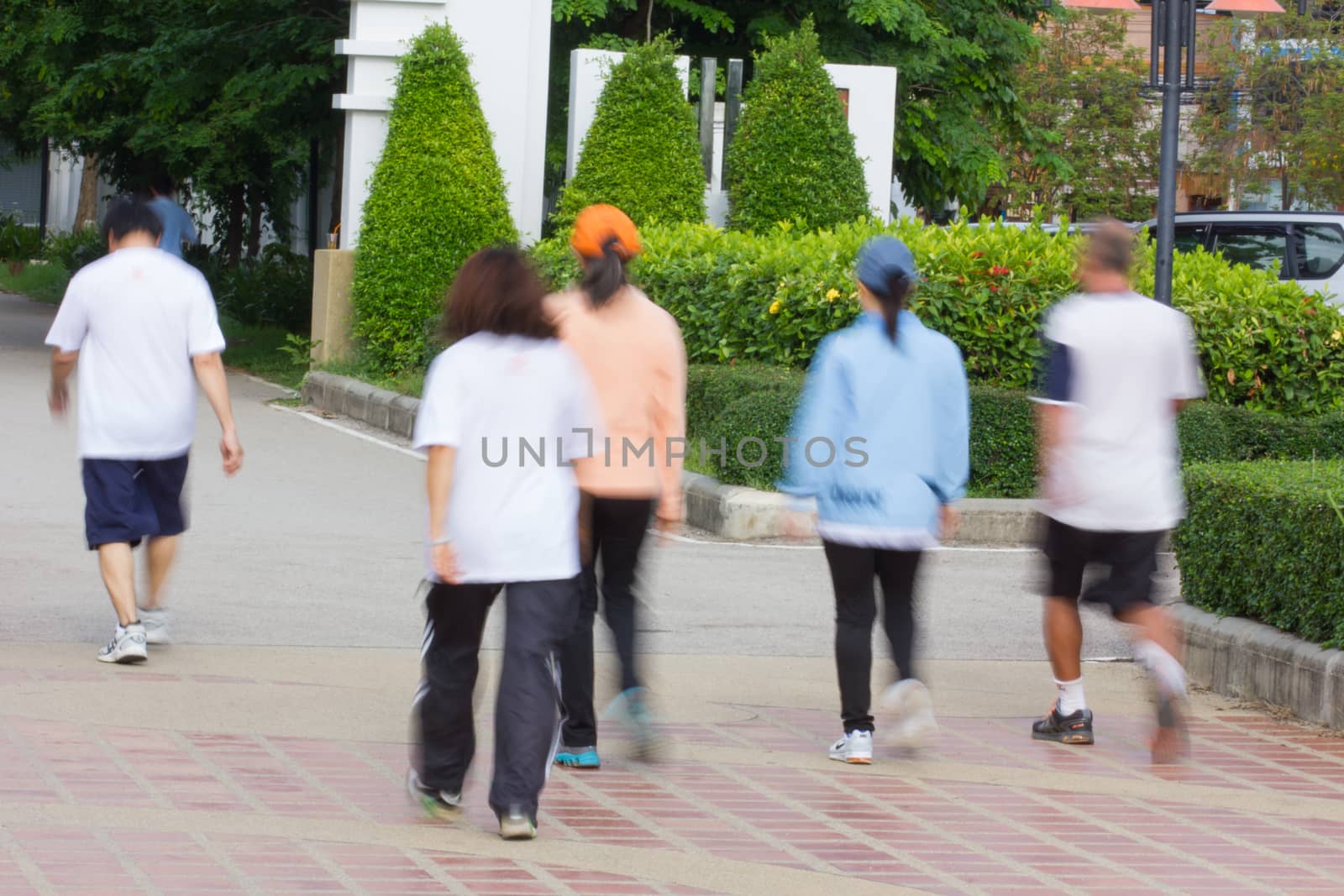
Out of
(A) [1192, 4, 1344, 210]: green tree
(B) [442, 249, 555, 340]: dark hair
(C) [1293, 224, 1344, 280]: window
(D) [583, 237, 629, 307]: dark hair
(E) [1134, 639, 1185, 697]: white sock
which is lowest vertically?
(E) [1134, 639, 1185, 697]: white sock

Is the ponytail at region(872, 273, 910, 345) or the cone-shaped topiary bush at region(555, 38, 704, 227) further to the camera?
the cone-shaped topiary bush at region(555, 38, 704, 227)

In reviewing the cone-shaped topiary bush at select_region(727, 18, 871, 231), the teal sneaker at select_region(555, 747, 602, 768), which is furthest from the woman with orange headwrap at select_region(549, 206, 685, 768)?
the cone-shaped topiary bush at select_region(727, 18, 871, 231)

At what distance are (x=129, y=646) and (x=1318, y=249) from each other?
1557 cm

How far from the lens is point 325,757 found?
19.6 feet

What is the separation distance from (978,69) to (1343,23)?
17.7 metres

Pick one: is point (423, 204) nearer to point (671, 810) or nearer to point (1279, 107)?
point (671, 810)

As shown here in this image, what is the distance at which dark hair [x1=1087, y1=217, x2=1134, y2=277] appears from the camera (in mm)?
6285

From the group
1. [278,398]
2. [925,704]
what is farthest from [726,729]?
[278,398]

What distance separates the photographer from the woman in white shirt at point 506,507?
5000mm

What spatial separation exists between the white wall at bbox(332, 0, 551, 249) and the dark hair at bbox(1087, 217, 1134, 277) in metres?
11.6

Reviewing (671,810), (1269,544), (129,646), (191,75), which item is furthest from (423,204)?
(671,810)

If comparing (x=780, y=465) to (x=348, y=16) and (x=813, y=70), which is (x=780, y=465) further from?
(x=348, y=16)

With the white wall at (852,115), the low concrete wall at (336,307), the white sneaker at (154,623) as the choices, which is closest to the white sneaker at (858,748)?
the white sneaker at (154,623)

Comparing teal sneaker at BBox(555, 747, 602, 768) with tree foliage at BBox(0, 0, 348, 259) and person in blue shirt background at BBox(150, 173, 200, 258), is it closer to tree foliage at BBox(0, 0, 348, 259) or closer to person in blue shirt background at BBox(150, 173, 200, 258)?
person in blue shirt background at BBox(150, 173, 200, 258)
